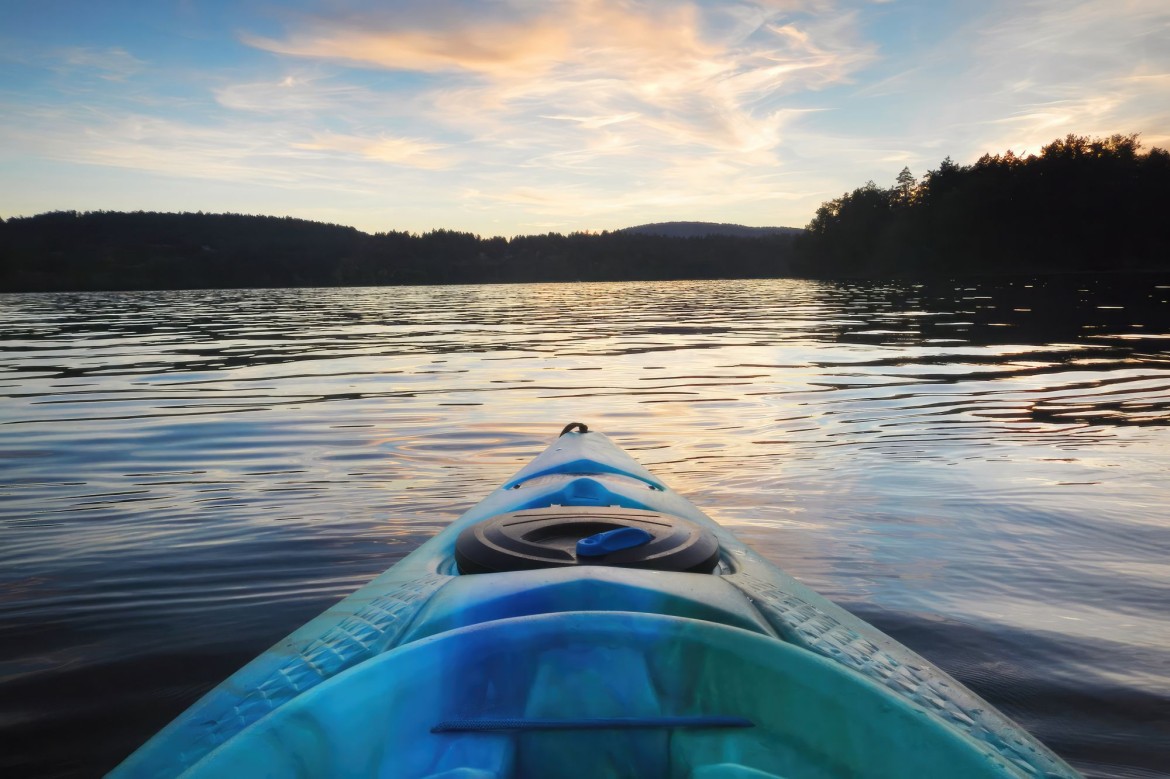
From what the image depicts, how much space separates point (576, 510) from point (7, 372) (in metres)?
12.4

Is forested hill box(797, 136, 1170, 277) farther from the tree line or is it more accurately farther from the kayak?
the kayak

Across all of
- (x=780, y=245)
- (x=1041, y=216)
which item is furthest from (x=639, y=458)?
(x=780, y=245)

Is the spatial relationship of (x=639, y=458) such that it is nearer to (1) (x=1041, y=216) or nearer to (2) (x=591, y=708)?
(2) (x=591, y=708)

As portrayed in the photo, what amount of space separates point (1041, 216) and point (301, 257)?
74.4 m

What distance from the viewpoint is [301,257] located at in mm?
84938

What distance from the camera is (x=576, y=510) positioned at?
8.23 ft

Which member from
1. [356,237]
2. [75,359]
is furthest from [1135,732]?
[356,237]

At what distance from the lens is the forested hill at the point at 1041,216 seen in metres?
67.0

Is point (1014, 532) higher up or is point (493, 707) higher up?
point (493, 707)

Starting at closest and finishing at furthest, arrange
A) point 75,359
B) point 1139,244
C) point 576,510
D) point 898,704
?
1. point 898,704
2. point 576,510
3. point 75,359
4. point 1139,244

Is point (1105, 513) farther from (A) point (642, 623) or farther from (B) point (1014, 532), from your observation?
(A) point (642, 623)

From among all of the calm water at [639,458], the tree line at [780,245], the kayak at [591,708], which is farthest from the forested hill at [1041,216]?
the kayak at [591,708]

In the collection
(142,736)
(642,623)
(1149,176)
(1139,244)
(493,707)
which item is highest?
(1149,176)

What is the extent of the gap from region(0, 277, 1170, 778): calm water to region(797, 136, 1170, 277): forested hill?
6735cm
